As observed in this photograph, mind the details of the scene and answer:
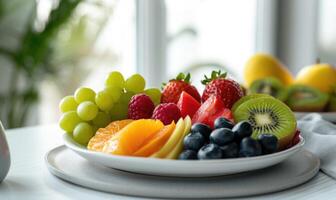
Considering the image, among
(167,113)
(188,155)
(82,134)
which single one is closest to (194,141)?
(188,155)

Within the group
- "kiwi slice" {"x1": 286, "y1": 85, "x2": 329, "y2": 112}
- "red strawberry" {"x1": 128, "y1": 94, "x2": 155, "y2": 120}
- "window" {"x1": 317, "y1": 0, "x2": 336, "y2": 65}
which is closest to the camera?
"red strawberry" {"x1": 128, "y1": 94, "x2": 155, "y2": 120}

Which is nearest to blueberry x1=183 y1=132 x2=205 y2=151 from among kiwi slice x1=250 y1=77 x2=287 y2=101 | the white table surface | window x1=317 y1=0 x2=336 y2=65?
the white table surface

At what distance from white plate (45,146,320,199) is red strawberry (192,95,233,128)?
0.33ft

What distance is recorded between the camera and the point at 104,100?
3.47ft

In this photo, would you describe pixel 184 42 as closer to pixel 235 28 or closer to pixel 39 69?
pixel 235 28

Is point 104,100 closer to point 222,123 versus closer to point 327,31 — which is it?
point 222,123

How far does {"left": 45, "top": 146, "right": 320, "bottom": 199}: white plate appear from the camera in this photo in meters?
0.83

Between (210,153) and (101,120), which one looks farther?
(101,120)

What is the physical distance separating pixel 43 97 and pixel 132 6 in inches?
22.0

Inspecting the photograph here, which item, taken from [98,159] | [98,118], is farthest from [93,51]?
[98,159]

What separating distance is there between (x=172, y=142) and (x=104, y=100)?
8.9 inches

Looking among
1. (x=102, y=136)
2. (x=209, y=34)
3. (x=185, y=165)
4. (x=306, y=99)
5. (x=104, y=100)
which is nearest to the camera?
(x=185, y=165)

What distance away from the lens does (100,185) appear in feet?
2.84

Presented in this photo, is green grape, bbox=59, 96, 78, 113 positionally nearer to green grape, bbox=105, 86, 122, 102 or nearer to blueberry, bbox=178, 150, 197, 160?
green grape, bbox=105, 86, 122, 102
